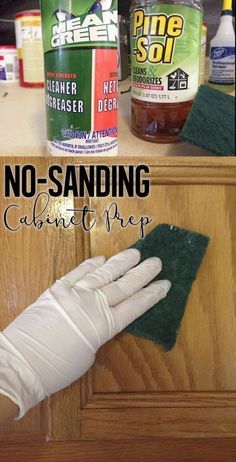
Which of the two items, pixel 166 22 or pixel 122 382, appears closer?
pixel 166 22

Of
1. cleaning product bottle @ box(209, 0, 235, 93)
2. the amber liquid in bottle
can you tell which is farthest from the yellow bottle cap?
the amber liquid in bottle

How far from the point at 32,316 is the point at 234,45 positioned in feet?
1.40

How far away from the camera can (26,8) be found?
51cm

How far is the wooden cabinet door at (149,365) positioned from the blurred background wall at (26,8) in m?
0.20

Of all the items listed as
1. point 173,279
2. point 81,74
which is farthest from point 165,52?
point 173,279

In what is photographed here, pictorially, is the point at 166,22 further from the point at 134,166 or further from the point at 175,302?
the point at 175,302

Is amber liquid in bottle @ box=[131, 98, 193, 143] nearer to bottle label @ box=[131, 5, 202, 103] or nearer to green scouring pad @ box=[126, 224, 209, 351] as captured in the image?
bottle label @ box=[131, 5, 202, 103]

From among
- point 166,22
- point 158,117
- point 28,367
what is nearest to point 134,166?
point 158,117

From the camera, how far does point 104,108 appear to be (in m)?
0.48

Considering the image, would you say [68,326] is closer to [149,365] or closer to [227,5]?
[149,365]

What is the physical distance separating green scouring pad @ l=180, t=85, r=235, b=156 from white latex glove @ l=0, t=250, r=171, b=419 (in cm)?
18

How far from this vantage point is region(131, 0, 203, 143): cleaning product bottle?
0.49 m

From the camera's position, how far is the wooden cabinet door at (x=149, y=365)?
607 millimetres

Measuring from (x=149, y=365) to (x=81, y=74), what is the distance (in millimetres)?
396
